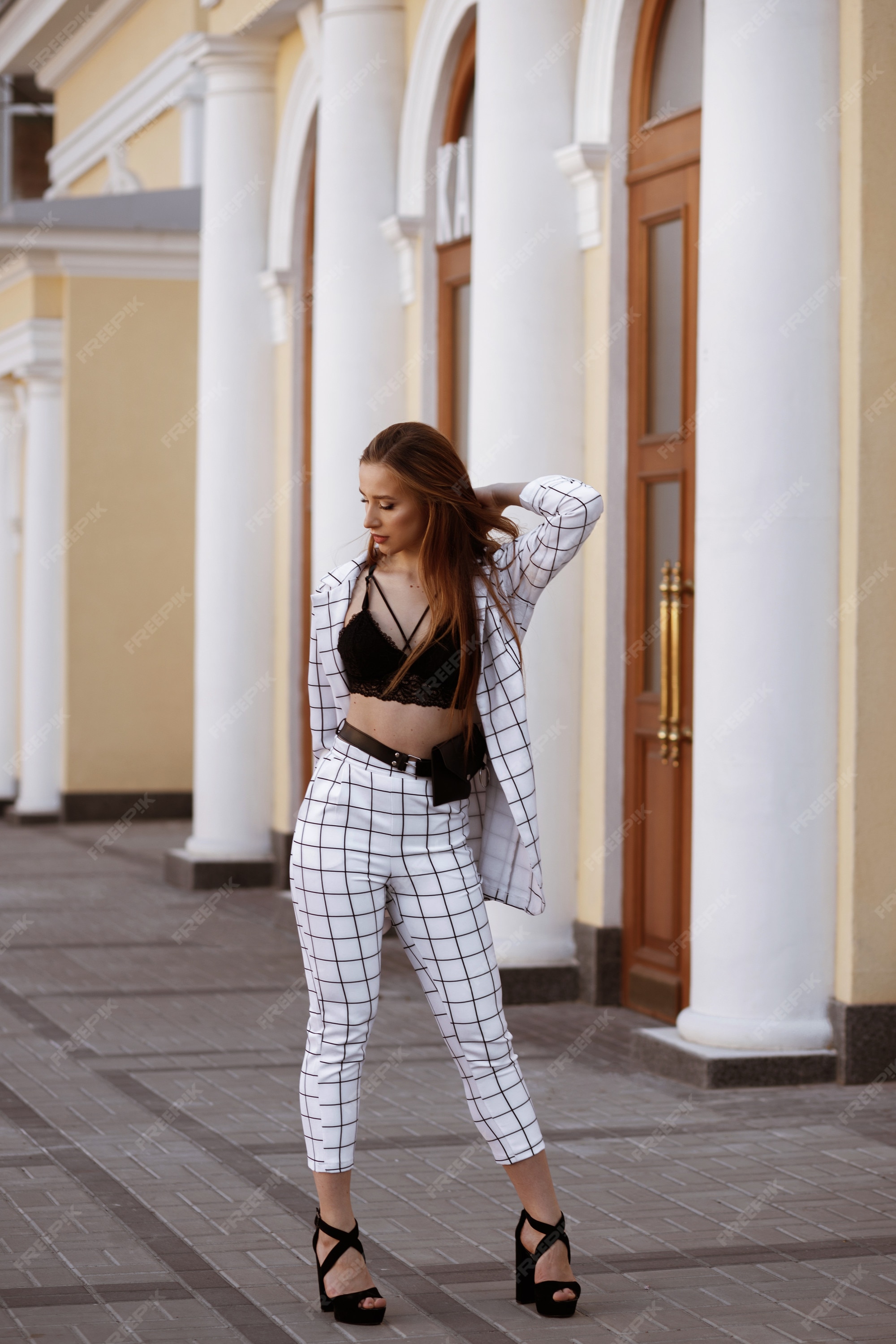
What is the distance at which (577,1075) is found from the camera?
7.56 meters

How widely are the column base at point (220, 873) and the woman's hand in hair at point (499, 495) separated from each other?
8.96m

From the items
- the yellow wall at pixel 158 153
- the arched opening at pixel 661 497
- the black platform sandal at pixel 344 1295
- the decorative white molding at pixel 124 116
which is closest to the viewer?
the black platform sandal at pixel 344 1295

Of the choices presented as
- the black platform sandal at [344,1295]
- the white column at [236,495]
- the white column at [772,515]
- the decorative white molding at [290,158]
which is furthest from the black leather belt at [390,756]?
the white column at [236,495]

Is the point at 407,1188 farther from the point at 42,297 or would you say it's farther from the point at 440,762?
the point at 42,297

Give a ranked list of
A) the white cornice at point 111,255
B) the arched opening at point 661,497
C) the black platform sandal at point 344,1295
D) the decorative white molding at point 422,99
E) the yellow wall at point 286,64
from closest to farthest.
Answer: the black platform sandal at point 344,1295, the arched opening at point 661,497, the decorative white molding at point 422,99, the yellow wall at point 286,64, the white cornice at point 111,255

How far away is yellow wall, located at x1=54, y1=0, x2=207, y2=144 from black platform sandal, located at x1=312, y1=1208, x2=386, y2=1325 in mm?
13527

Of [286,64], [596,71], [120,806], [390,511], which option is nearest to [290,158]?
[286,64]

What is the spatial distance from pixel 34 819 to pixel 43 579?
2094 mm

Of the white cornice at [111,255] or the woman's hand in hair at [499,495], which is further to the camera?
the white cornice at [111,255]

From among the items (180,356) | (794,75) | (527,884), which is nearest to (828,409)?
(794,75)

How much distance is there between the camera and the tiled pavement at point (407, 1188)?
4.78 m

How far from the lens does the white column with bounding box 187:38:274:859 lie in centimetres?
1373

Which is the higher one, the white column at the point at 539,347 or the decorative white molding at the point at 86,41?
the decorative white molding at the point at 86,41

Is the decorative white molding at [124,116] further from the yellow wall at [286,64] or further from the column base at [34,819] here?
the column base at [34,819]
